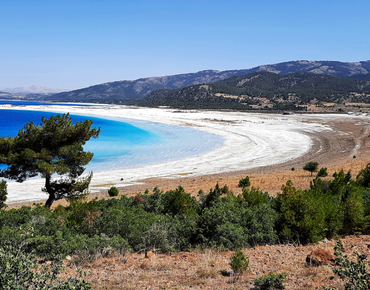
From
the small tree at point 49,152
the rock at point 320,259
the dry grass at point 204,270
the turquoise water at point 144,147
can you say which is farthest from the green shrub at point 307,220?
the turquoise water at point 144,147

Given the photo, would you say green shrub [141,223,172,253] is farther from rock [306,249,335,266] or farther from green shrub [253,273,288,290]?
rock [306,249,335,266]

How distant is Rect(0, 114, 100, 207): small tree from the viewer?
1512cm

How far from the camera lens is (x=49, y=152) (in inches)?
616

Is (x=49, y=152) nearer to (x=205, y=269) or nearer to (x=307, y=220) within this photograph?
(x=205, y=269)

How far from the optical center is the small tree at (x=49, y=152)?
1512 cm

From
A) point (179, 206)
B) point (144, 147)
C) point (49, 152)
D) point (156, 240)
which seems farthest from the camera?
point (144, 147)

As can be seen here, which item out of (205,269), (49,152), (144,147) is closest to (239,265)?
(205,269)

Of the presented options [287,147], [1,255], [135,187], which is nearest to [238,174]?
[135,187]

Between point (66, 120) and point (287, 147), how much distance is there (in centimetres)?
3755

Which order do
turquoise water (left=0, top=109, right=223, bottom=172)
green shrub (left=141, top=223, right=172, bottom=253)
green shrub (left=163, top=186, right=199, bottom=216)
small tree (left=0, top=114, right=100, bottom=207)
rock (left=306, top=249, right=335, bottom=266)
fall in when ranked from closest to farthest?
rock (left=306, top=249, right=335, bottom=266)
green shrub (left=141, top=223, right=172, bottom=253)
green shrub (left=163, top=186, right=199, bottom=216)
small tree (left=0, top=114, right=100, bottom=207)
turquoise water (left=0, top=109, right=223, bottom=172)

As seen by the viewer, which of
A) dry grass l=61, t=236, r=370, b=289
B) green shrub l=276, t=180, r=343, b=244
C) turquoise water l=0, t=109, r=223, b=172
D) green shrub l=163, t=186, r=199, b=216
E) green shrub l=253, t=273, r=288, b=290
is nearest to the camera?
green shrub l=253, t=273, r=288, b=290

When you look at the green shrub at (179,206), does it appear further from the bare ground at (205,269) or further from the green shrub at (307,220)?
the bare ground at (205,269)

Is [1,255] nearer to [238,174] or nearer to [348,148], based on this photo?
[238,174]

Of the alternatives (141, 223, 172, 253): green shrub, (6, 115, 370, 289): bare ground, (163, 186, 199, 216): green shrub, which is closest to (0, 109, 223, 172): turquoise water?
(163, 186, 199, 216): green shrub
